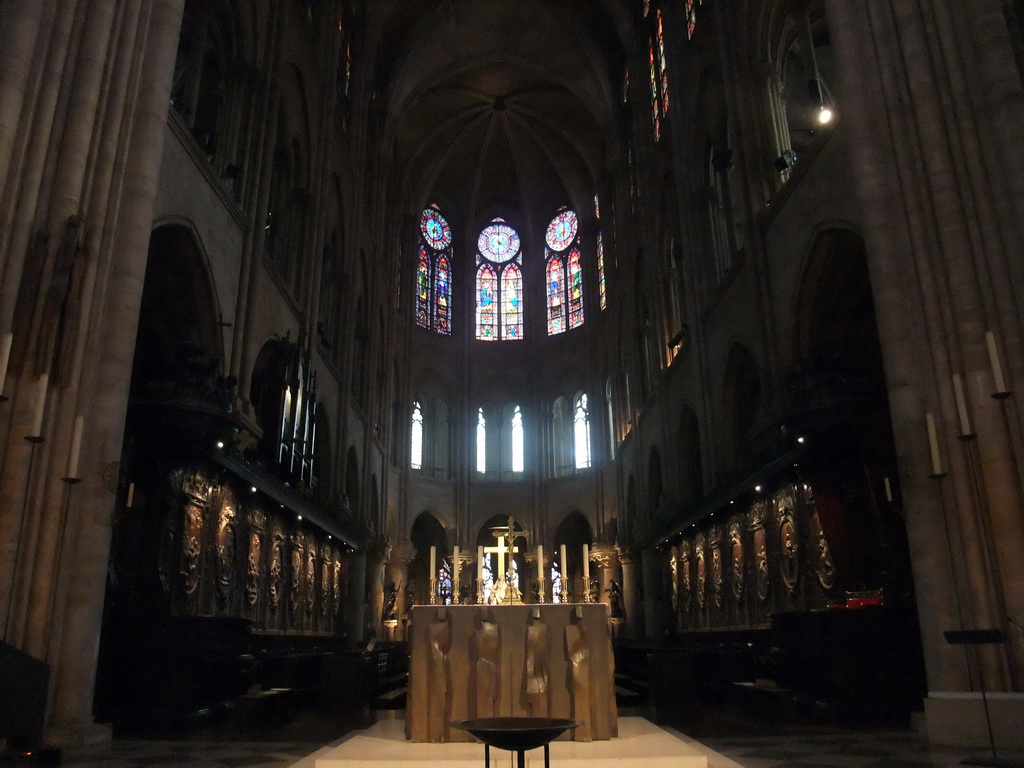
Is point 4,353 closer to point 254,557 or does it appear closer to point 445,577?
point 254,557

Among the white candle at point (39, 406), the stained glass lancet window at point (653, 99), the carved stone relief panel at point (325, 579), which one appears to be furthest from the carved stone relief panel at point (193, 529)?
the stained glass lancet window at point (653, 99)

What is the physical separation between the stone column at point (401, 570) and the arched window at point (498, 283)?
1131 centimetres

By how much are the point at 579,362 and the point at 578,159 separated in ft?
31.3

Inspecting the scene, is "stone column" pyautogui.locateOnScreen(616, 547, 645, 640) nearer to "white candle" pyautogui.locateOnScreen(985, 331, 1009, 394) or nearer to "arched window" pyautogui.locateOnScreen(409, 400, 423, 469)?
"arched window" pyautogui.locateOnScreen(409, 400, 423, 469)

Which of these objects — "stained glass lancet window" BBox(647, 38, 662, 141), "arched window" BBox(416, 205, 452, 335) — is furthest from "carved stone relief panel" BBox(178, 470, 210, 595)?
"arched window" BBox(416, 205, 452, 335)

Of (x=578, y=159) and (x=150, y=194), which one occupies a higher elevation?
(x=578, y=159)

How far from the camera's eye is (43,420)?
7246mm

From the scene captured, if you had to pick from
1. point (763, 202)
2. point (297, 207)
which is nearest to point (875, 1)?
point (763, 202)

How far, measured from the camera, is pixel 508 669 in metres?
6.16

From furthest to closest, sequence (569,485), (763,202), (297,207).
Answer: (569,485), (297,207), (763,202)

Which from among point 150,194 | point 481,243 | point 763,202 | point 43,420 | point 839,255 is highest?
point 481,243

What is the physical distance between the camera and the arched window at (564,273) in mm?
39281

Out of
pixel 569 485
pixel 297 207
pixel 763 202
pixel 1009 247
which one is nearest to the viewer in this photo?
pixel 1009 247

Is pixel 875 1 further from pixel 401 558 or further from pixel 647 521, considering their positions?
pixel 401 558
